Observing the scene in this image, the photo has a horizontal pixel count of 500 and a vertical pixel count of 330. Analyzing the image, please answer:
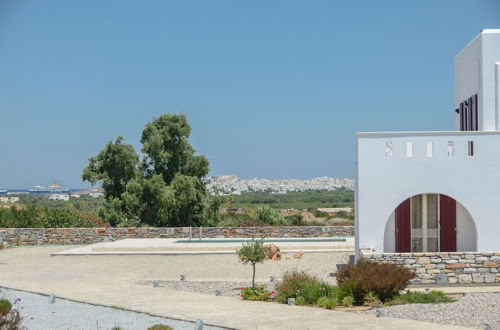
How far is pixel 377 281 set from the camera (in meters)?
14.0

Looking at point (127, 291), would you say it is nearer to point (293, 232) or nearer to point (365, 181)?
point (365, 181)

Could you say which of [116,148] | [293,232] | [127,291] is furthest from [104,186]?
[127,291]

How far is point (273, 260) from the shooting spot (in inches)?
904

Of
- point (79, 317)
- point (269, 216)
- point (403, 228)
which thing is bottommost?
point (79, 317)

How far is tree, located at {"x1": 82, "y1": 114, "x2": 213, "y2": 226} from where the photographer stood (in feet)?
115

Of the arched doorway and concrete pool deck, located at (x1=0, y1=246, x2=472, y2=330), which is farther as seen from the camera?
the arched doorway

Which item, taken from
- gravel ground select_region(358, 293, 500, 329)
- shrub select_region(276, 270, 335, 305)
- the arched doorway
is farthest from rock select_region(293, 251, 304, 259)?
gravel ground select_region(358, 293, 500, 329)

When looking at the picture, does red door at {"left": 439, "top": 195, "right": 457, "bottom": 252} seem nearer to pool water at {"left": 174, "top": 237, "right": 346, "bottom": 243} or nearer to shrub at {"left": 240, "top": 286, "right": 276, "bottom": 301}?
shrub at {"left": 240, "top": 286, "right": 276, "bottom": 301}

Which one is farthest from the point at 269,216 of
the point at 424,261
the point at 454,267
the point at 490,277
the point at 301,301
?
the point at 301,301

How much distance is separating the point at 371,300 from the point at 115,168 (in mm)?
25416

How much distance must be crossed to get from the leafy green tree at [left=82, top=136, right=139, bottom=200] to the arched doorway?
20563 millimetres

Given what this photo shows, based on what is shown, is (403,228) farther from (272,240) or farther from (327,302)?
(272,240)

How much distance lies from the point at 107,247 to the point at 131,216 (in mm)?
8923

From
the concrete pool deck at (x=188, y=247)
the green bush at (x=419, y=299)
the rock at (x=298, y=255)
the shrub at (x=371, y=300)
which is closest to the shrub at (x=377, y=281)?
the shrub at (x=371, y=300)
